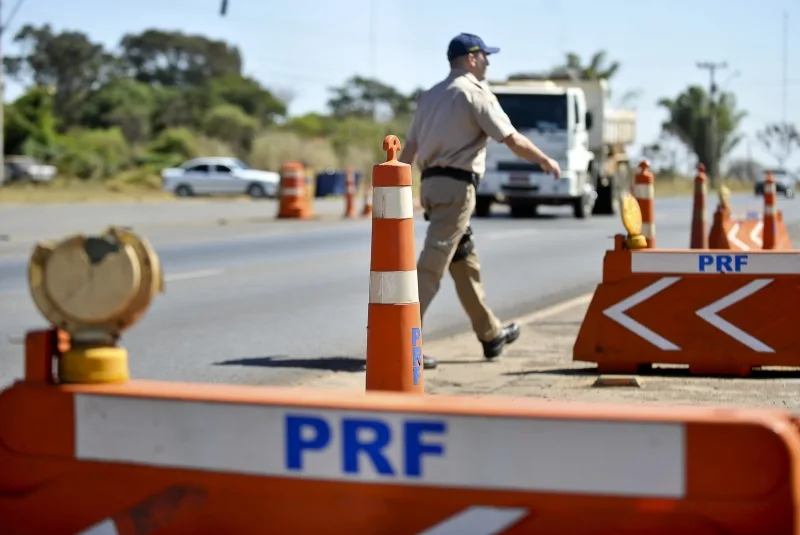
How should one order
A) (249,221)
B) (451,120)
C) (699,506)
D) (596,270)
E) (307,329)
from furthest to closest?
(249,221)
(596,270)
(307,329)
(451,120)
(699,506)

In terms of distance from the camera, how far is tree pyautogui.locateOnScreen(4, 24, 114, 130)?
334ft

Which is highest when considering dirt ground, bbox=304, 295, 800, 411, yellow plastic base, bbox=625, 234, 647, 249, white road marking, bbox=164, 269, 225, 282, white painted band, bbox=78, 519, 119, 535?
yellow plastic base, bbox=625, 234, 647, 249

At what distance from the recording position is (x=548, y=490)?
3.18 meters

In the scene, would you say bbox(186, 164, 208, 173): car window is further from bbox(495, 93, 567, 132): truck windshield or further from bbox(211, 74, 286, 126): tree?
bbox(211, 74, 286, 126): tree

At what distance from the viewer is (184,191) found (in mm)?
52844

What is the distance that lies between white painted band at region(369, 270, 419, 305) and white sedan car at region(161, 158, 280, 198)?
Answer: 4658 centimetres

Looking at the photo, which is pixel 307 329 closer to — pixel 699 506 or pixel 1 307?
pixel 1 307

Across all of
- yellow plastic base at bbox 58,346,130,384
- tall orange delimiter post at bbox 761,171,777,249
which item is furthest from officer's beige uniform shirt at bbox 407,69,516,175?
tall orange delimiter post at bbox 761,171,777,249

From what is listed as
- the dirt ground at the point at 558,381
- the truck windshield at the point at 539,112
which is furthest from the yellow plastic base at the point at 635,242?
the truck windshield at the point at 539,112

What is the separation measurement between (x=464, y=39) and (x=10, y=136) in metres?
72.8

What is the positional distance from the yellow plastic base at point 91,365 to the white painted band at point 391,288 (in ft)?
8.67

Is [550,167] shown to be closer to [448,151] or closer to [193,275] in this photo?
[448,151]

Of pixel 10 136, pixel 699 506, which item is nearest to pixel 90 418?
pixel 699 506

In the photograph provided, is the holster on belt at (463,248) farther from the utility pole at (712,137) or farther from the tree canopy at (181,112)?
the utility pole at (712,137)
